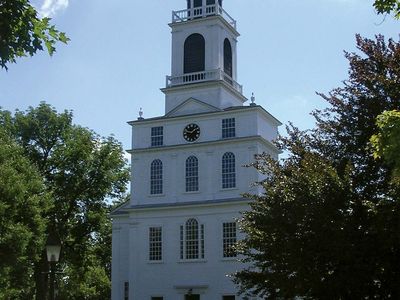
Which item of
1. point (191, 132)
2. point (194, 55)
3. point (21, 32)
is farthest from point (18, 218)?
point (21, 32)

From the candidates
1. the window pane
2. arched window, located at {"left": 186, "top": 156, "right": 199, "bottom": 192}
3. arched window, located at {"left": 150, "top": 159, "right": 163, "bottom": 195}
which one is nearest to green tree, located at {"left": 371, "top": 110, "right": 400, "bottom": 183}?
the window pane

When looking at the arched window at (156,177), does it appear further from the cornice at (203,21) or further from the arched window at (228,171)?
the cornice at (203,21)

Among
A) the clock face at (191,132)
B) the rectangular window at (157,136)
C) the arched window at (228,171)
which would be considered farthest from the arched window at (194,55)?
the arched window at (228,171)

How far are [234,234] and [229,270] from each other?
2261mm

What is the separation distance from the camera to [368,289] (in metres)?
21.8

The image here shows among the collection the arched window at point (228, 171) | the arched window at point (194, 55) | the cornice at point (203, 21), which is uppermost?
the cornice at point (203, 21)

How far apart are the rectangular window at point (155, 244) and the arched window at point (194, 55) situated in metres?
11.4

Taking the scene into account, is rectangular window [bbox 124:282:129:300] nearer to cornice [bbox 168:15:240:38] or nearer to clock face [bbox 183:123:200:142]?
clock face [bbox 183:123:200:142]

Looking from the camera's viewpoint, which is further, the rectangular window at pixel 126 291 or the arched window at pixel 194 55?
the arched window at pixel 194 55

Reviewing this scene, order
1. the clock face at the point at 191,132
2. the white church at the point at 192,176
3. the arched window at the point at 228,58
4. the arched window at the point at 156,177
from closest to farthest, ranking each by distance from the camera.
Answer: the white church at the point at 192,176 → the clock face at the point at 191,132 → the arched window at the point at 156,177 → the arched window at the point at 228,58

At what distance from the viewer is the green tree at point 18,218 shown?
118ft

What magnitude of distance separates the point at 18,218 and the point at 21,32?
31.4 meters

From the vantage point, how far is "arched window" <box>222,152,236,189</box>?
45.0m

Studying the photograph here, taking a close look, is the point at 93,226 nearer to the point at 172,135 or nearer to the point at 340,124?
the point at 172,135
